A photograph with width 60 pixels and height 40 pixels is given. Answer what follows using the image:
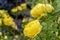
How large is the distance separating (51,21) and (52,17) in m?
0.07

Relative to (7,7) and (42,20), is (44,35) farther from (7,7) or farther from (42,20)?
(7,7)

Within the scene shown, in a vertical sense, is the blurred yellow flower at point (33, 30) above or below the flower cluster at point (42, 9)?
below

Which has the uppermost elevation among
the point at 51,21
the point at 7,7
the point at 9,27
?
the point at 51,21

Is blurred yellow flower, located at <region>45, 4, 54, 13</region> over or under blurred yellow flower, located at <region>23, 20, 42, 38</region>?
over

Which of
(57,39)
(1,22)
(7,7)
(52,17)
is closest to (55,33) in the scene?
(57,39)

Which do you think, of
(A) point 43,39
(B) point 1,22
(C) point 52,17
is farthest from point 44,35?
(B) point 1,22

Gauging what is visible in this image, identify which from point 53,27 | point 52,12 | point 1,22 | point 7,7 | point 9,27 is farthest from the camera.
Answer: point 7,7

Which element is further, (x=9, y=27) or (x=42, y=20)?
(x=9, y=27)

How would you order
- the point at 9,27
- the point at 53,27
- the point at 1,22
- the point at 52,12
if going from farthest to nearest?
the point at 9,27 → the point at 1,22 → the point at 53,27 → the point at 52,12

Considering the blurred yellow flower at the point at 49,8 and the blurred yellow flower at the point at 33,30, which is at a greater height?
the blurred yellow flower at the point at 49,8

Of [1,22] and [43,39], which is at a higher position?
[43,39]

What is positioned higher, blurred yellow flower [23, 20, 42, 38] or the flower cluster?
the flower cluster

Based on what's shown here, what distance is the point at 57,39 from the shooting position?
3.77 feet

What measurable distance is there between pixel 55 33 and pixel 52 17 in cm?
14
